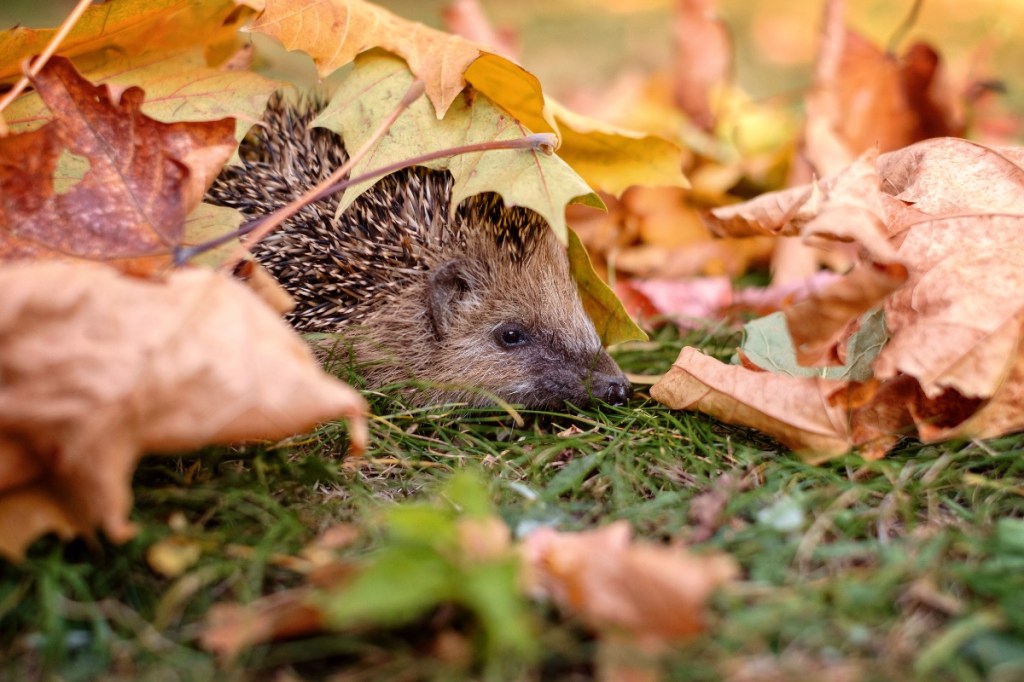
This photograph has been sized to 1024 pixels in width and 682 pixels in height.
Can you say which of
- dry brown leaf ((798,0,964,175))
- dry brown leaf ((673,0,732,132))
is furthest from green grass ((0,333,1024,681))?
dry brown leaf ((673,0,732,132))

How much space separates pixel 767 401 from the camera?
211 cm

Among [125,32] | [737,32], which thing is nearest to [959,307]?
[125,32]

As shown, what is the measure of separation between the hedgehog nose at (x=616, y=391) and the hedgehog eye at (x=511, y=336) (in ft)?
1.22

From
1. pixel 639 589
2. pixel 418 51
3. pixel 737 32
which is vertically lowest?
pixel 737 32

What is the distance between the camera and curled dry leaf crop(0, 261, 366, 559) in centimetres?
152

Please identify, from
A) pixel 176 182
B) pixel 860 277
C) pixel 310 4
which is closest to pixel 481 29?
pixel 310 4

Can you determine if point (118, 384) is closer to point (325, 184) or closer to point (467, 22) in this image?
point (325, 184)

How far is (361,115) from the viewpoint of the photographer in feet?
8.27

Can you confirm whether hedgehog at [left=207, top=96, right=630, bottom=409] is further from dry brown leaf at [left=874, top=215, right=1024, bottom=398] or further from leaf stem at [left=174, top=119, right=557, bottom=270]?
dry brown leaf at [left=874, top=215, right=1024, bottom=398]

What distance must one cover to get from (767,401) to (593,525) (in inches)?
21.2

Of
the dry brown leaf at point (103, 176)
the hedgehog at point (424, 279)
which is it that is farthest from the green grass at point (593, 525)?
the dry brown leaf at point (103, 176)

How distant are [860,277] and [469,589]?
1011 millimetres

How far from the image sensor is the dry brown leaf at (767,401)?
2.05m

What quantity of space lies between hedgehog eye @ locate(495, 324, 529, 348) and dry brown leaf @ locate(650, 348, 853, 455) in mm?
643
